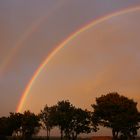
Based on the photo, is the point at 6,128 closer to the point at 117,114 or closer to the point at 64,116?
the point at 64,116

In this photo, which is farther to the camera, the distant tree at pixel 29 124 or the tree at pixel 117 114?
the distant tree at pixel 29 124

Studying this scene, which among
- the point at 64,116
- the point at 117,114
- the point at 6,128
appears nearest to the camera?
the point at 117,114

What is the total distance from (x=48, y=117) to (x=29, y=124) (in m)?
7.36

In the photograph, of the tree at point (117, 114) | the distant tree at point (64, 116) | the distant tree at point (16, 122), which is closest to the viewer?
the tree at point (117, 114)

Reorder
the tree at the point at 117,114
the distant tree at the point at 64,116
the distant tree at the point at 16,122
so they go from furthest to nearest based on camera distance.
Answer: the distant tree at the point at 16,122 → the distant tree at the point at 64,116 → the tree at the point at 117,114

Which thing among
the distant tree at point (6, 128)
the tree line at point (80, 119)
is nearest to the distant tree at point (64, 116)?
the tree line at point (80, 119)

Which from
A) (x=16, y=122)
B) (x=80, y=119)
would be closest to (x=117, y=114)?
(x=80, y=119)

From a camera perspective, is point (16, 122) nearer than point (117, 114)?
No

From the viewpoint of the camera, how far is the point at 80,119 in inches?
3957

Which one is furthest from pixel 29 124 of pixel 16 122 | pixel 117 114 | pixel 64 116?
pixel 117 114

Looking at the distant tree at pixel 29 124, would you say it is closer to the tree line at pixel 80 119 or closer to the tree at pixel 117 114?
the tree line at pixel 80 119

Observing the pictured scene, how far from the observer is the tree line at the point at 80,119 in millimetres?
88562

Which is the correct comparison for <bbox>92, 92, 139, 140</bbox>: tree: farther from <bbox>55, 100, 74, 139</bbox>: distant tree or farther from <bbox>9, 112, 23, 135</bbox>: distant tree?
<bbox>9, 112, 23, 135</bbox>: distant tree

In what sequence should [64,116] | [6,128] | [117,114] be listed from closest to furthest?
1. [117,114]
2. [64,116]
3. [6,128]
